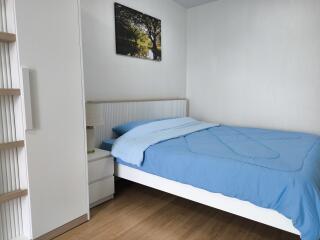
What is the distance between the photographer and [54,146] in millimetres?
1756

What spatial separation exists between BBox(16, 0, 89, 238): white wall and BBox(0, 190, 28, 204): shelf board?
0.18ft

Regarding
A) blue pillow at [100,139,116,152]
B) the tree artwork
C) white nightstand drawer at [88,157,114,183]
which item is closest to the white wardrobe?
white nightstand drawer at [88,157,114,183]

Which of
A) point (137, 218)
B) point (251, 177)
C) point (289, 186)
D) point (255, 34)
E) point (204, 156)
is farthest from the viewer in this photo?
point (255, 34)

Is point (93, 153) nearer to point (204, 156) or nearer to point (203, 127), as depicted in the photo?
point (204, 156)

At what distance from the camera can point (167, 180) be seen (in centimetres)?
204

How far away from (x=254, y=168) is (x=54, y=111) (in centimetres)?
155

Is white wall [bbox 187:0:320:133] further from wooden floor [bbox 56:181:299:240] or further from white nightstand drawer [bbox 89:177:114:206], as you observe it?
white nightstand drawer [bbox 89:177:114:206]

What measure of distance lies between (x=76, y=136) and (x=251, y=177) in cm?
142

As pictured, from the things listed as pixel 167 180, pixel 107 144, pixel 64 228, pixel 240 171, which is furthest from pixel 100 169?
pixel 240 171

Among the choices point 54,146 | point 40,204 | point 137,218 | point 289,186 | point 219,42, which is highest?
point 219,42

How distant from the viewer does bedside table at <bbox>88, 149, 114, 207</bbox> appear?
85.2 inches

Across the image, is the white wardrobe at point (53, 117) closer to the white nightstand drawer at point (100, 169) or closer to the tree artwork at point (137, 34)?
the white nightstand drawer at point (100, 169)

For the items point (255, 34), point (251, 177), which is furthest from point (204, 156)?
point (255, 34)

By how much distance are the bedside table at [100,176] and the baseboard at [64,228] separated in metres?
0.21
